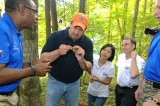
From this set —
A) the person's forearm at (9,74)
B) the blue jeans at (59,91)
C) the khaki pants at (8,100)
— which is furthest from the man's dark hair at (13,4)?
the blue jeans at (59,91)

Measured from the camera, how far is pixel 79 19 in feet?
14.3

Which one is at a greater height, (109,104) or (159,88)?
(159,88)

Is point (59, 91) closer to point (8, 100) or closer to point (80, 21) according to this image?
point (80, 21)

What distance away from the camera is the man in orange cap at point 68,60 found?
4.35m

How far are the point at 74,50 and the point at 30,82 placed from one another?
1.53m

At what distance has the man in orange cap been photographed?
4.35 m

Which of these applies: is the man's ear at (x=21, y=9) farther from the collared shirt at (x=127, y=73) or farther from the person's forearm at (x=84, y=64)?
the collared shirt at (x=127, y=73)

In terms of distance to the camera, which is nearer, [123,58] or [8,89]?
[8,89]

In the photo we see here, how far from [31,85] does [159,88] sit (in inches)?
111

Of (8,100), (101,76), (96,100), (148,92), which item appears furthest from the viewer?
(96,100)

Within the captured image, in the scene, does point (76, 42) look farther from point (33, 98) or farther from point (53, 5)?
point (53, 5)

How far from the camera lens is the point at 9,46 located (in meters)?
2.69

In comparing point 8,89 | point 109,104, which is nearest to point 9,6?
point 8,89

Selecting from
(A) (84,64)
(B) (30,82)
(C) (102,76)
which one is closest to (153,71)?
(A) (84,64)
